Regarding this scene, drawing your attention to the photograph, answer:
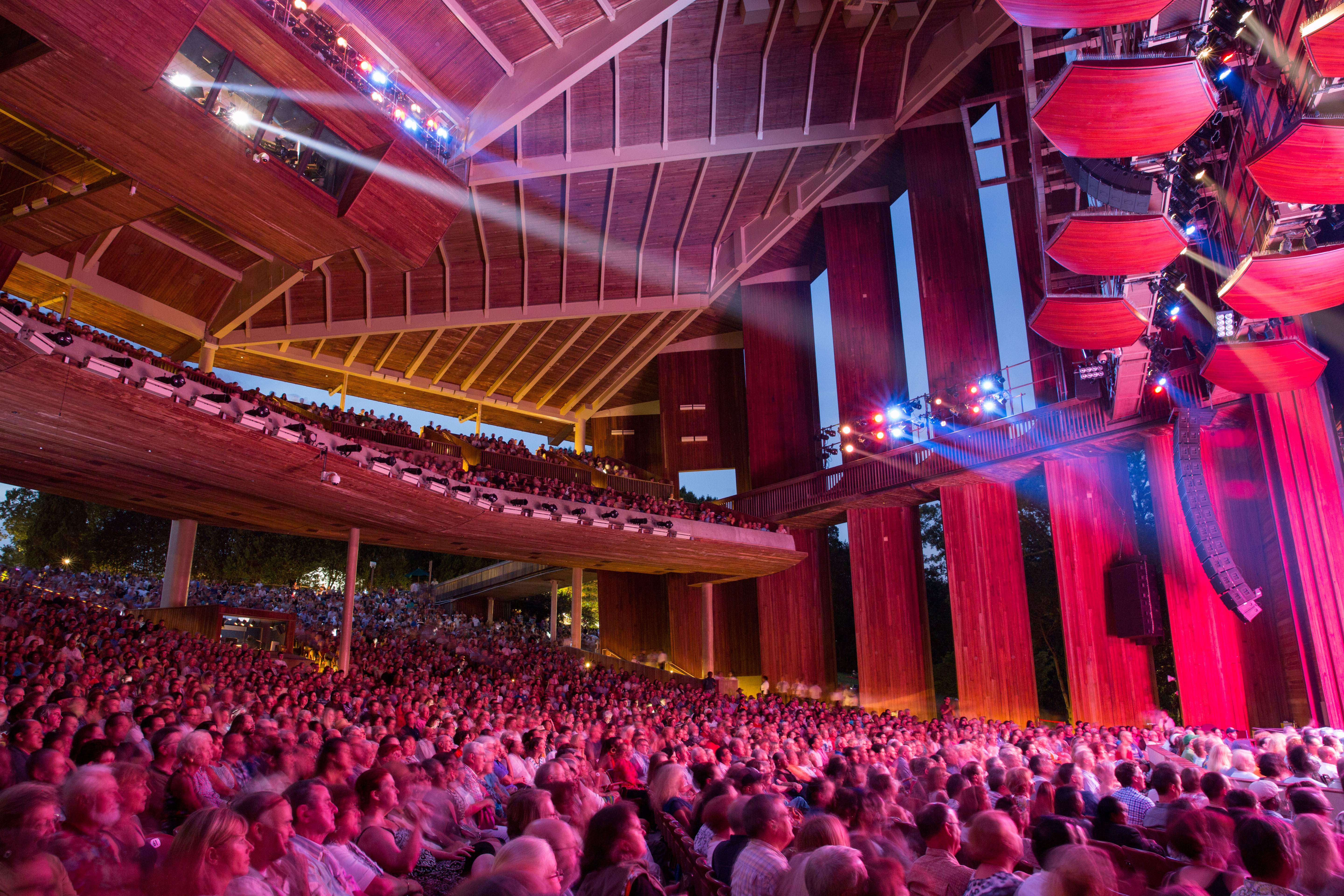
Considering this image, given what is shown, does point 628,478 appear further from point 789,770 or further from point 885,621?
point 789,770

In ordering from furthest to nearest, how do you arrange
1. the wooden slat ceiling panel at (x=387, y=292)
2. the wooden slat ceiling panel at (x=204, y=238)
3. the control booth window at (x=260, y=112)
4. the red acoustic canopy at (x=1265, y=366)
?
the wooden slat ceiling panel at (x=387, y=292)
the wooden slat ceiling panel at (x=204, y=238)
the control booth window at (x=260, y=112)
the red acoustic canopy at (x=1265, y=366)

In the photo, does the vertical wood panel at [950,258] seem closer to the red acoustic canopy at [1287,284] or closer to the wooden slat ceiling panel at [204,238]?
the red acoustic canopy at [1287,284]

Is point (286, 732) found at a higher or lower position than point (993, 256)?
lower

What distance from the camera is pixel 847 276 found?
1969 cm

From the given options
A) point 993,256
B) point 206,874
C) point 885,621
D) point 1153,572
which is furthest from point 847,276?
point 993,256

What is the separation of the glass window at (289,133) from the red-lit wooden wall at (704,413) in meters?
13.7

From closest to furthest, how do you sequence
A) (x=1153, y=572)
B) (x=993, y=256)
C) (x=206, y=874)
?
(x=206, y=874), (x=1153, y=572), (x=993, y=256)

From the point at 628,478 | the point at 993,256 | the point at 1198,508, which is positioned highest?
the point at 993,256

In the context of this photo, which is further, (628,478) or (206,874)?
(628,478)

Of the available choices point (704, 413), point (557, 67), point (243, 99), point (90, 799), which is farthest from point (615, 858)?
point (704, 413)

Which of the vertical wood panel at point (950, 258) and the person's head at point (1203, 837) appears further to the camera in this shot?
the vertical wood panel at point (950, 258)

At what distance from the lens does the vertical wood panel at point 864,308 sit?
18.8 metres

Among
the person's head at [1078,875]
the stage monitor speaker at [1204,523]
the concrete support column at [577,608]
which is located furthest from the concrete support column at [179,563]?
the person's head at [1078,875]

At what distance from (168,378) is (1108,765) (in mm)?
10088
